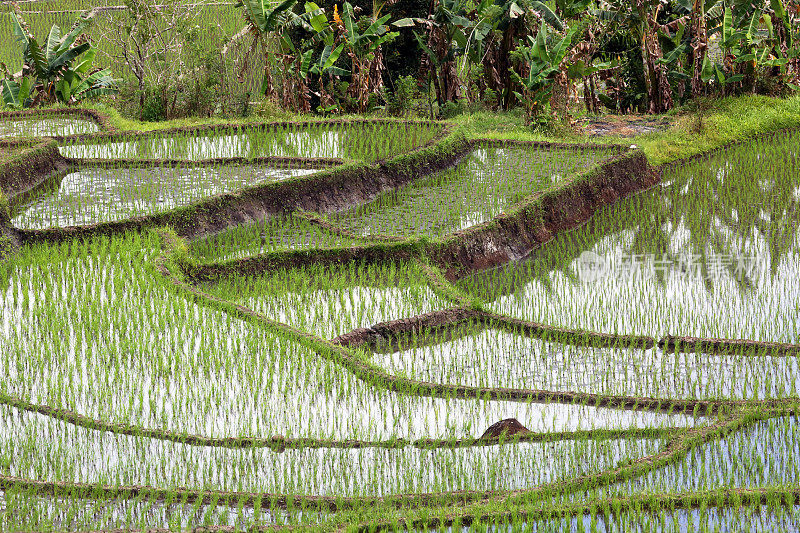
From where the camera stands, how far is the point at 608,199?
9.04 metres

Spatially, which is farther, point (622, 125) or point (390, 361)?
point (622, 125)

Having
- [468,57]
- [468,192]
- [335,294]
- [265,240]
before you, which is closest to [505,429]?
[335,294]

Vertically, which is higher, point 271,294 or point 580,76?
point 580,76

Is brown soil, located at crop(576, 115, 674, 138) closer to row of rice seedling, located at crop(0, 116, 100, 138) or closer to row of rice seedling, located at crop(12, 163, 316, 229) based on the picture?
row of rice seedling, located at crop(12, 163, 316, 229)

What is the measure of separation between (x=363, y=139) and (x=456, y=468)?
22.6 ft

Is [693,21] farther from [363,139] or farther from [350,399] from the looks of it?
[350,399]

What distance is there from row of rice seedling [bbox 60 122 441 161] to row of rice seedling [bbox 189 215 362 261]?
1886 millimetres

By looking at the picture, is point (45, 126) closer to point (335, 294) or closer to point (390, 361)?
point (335, 294)

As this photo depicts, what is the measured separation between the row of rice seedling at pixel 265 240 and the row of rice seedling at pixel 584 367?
5.62 feet

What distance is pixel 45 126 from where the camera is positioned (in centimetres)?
1112

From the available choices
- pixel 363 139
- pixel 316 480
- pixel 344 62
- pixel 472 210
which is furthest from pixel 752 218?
pixel 344 62

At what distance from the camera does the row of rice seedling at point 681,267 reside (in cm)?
589

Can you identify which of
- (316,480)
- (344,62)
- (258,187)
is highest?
(344,62)

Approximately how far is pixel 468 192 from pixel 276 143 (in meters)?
2.51
